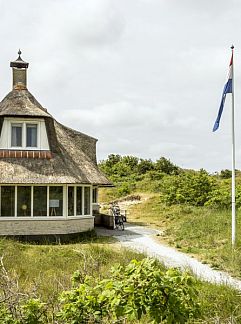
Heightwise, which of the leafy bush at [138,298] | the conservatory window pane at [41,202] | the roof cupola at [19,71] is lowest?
the leafy bush at [138,298]

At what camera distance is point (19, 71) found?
84.5ft

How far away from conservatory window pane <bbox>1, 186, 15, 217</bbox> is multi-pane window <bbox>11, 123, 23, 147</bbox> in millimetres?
2079

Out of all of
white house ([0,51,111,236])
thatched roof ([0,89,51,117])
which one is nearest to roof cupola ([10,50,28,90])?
thatched roof ([0,89,51,117])

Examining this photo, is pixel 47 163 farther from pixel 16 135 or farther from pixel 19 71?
pixel 19 71

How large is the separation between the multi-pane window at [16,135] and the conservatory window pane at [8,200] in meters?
2.08

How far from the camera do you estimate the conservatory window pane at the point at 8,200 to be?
21.5 meters

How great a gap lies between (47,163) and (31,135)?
1628 mm

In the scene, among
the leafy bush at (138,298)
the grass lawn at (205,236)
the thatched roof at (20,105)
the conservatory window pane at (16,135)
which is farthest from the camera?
the conservatory window pane at (16,135)

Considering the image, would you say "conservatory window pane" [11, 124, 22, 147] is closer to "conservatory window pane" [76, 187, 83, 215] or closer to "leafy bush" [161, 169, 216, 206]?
"conservatory window pane" [76, 187, 83, 215]

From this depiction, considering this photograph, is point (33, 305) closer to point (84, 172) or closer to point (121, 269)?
point (121, 269)

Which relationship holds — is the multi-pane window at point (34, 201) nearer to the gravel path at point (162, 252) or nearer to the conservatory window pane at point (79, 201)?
the conservatory window pane at point (79, 201)

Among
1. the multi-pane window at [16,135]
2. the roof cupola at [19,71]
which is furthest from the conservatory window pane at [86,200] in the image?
the roof cupola at [19,71]

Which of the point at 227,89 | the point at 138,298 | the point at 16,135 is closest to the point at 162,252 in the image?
the point at 227,89

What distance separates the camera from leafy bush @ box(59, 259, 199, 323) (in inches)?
211
